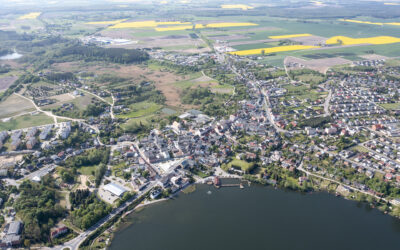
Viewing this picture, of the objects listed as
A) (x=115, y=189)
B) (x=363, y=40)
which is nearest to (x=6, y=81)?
(x=115, y=189)

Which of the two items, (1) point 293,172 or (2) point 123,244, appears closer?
(2) point 123,244

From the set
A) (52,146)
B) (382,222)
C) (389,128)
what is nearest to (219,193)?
(382,222)

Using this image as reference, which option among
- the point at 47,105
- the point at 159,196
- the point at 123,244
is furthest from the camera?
the point at 47,105

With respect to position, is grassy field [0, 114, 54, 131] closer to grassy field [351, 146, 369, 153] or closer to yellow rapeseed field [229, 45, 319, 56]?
grassy field [351, 146, 369, 153]

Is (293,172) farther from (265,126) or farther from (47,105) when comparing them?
(47,105)

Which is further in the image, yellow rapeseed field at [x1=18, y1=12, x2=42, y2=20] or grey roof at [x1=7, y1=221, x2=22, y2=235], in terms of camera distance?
yellow rapeseed field at [x1=18, y1=12, x2=42, y2=20]

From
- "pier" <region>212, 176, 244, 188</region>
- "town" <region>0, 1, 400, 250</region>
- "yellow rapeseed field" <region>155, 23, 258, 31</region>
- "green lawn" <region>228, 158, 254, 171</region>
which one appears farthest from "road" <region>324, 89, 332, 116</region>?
"yellow rapeseed field" <region>155, 23, 258, 31</region>
